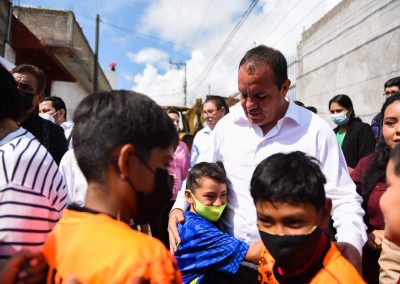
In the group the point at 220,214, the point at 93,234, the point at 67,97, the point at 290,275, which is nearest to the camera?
the point at 93,234

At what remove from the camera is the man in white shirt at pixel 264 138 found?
212 cm

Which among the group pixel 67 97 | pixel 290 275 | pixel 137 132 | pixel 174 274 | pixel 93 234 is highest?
pixel 67 97

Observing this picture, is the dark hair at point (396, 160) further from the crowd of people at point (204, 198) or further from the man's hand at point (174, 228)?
the man's hand at point (174, 228)

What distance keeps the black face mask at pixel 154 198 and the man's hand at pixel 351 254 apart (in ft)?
2.89

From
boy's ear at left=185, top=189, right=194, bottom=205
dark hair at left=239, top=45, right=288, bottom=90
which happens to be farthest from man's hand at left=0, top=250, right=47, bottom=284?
dark hair at left=239, top=45, right=288, bottom=90

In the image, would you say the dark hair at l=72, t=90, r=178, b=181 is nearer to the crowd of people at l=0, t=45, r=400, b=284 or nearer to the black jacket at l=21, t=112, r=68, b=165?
the crowd of people at l=0, t=45, r=400, b=284

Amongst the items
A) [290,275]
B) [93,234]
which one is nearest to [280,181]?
[290,275]

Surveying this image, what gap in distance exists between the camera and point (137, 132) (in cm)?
120

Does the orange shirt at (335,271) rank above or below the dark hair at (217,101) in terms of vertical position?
below

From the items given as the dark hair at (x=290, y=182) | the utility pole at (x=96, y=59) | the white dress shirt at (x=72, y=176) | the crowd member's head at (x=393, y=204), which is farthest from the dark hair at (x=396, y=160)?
the utility pole at (x=96, y=59)

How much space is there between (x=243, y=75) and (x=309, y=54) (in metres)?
9.72

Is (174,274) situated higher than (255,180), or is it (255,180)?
(255,180)

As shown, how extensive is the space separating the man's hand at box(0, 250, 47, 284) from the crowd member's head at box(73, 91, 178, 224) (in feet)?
0.74

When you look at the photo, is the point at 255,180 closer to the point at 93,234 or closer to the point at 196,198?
the point at 93,234
